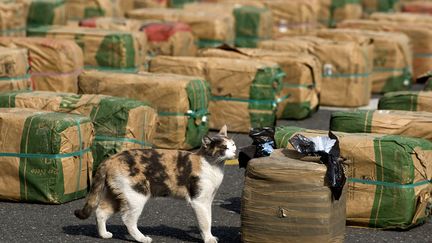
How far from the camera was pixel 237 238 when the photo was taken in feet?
33.3

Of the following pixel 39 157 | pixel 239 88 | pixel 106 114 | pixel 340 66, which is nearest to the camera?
pixel 39 157

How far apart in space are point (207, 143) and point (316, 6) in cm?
1562

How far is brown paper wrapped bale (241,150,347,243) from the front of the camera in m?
9.24

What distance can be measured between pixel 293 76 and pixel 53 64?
12.9 ft

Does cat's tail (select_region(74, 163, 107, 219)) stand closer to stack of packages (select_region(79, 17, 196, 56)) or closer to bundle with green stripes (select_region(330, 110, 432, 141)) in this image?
bundle with green stripes (select_region(330, 110, 432, 141))

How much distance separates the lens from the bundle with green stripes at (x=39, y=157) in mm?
11180

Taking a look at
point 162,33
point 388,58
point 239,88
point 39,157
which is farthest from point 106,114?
point 388,58

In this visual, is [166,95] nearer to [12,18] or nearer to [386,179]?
[386,179]

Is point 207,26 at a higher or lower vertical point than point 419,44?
higher

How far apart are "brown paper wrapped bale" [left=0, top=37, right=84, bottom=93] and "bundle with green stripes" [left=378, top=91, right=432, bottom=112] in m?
4.59

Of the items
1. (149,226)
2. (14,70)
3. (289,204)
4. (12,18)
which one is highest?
(12,18)

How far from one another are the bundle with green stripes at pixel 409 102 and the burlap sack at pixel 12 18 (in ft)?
23.6

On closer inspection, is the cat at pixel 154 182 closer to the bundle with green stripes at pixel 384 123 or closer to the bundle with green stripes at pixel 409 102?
the bundle with green stripes at pixel 384 123

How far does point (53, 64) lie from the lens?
1538 centimetres
